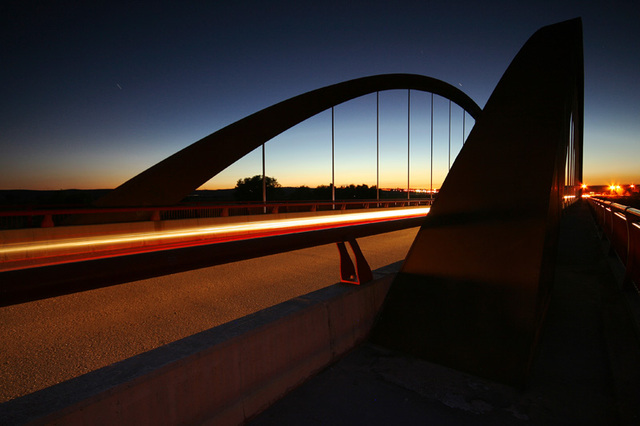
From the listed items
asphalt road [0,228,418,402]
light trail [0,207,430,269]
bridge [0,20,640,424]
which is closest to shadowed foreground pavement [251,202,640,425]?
bridge [0,20,640,424]

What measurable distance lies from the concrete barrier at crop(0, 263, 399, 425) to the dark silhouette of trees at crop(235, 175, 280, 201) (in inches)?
2978

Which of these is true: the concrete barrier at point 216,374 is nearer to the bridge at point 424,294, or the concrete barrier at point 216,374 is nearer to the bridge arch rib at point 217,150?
→ the bridge at point 424,294

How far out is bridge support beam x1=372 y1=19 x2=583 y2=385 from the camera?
276 cm

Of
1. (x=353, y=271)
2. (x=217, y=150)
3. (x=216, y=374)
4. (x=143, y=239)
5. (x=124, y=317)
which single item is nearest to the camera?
(x=216, y=374)

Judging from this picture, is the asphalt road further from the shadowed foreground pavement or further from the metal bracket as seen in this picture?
the shadowed foreground pavement

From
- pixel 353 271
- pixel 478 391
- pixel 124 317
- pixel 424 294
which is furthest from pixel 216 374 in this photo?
pixel 124 317

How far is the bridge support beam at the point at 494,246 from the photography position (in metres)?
2.76

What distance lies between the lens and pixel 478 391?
241cm

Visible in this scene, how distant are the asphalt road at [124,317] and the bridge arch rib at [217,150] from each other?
1173cm

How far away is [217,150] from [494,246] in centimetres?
1750

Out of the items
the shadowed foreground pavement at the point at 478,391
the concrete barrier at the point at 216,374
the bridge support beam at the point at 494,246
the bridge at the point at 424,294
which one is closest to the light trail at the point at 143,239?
the bridge support beam at the point at 494,246

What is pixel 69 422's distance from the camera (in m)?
1.39

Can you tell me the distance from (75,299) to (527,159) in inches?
237

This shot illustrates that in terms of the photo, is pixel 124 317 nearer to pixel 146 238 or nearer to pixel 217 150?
pixel 146 238
